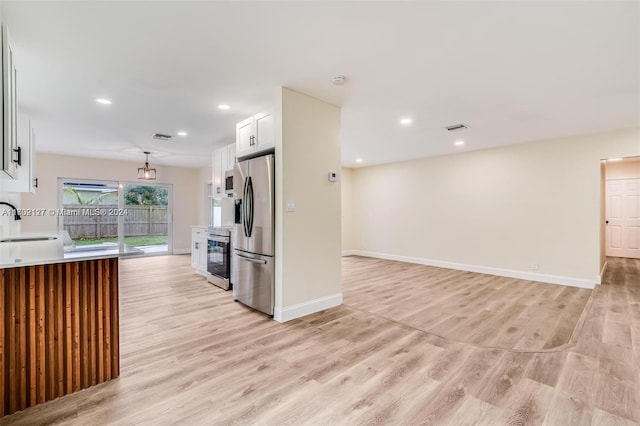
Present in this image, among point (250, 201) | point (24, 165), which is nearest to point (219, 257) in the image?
point (250, 201)

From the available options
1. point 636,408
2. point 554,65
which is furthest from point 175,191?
point 636,408

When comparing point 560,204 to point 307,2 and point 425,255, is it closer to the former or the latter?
point 425,255

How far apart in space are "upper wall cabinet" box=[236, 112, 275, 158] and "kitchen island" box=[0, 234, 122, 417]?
6.72ft

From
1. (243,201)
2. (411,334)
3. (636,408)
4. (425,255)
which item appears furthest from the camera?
(425,255)

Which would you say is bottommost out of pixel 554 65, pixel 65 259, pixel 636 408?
pixel 636 408

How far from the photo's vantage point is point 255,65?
2.71 metres

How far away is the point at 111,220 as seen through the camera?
7441 millimetres

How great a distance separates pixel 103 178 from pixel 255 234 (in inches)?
245

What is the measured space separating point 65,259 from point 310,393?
1840 mm

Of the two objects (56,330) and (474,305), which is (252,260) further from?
(474,305)

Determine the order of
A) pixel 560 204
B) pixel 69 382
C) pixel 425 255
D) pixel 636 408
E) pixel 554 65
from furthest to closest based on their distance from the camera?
pixel 425 255 < pixel 560 204 < pixel 554 65 < pixel 69 382 < pixel 636 408

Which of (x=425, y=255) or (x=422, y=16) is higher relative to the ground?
(x=422, y=16)

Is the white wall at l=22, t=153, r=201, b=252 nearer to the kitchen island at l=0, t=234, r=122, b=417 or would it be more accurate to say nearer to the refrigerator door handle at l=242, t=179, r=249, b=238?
the refrigerator door handle at l=242, t=179, r=249, b=238

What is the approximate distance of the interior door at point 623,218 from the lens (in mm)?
7160
